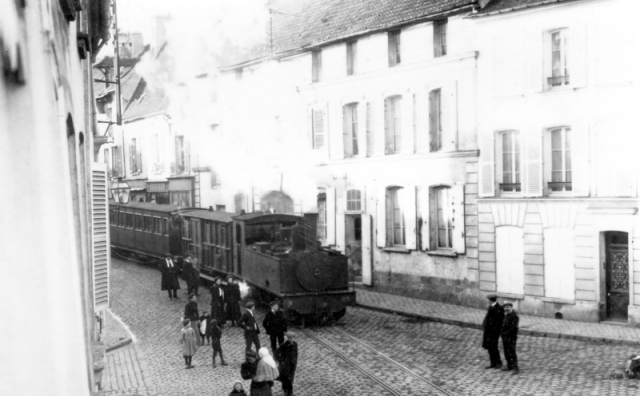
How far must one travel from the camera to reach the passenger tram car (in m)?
18.2

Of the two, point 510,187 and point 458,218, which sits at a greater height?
point 510,187

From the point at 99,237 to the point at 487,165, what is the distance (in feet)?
45.6

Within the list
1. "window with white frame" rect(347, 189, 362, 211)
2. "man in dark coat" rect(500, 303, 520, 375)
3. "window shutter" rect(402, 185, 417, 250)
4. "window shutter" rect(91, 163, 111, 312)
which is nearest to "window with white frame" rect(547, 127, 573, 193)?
"window shutter" rect(402, 185, 417, 250)

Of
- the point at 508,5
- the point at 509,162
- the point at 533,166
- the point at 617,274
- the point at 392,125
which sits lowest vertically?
the point at 617,274

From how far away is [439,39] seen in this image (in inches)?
884

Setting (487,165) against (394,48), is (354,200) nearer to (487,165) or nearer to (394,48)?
(394,48)

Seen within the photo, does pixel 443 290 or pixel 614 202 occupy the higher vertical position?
pixel 614 202

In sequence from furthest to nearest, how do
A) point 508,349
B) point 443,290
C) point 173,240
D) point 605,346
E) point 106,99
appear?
point 106,99
point 173,240
point 443,290
point 605,346
point 508,349

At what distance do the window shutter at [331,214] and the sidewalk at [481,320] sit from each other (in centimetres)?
305

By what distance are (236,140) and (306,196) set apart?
20.6ft

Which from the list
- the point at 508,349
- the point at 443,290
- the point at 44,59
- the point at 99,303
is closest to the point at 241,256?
the point at 443,290

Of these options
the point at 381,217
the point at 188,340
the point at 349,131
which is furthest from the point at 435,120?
the point at 188,340

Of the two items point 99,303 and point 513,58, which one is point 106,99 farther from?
point 99,303

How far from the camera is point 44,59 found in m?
4.08
